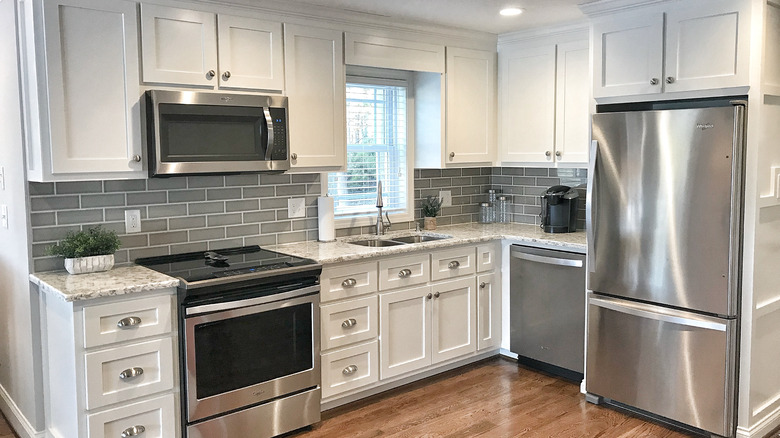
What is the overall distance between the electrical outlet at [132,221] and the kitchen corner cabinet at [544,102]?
2485 millimetres

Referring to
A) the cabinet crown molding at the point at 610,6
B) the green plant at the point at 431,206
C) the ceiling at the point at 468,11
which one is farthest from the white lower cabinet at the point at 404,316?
the cabinet crown molding at the point at 610,6

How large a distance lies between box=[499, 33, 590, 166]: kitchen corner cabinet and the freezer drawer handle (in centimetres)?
66

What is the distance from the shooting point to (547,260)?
13.1ft

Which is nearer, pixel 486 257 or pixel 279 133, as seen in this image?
pixel 279 133

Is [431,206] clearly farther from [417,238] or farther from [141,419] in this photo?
[141,419]

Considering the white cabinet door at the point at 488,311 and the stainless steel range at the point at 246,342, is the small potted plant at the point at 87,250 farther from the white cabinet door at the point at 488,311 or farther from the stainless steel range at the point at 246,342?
the white cabinet door at the point at 488,311

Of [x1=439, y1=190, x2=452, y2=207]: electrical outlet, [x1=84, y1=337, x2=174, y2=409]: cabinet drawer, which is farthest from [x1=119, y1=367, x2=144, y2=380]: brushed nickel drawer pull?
[x1=439, y1=190, x2=452, y2=207]: electrical outlet

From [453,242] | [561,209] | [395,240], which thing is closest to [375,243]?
[395,240]

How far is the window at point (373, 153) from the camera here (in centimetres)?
419

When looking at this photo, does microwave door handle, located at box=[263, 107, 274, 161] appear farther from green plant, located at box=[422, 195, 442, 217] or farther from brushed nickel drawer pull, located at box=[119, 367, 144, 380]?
green plant, located at box=[422, 195, 442, 217]

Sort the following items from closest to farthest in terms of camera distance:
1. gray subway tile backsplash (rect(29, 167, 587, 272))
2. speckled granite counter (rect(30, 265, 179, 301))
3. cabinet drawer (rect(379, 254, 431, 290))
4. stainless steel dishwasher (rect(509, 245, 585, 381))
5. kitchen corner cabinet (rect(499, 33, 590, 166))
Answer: speckled granite counter (rect(30, 265, 179, 301)) → gray subway tile backsplash (rect(29, 167, 587, 272)) → cabinet drawer (rect(379, 254, 431, 290)) → stainless steel dishwasher (rect(509, 245, 585, 381)) → kitchen corner cabinet (rect(499, 33, 590, 166))

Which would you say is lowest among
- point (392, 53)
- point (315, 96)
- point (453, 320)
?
point (453, 320)

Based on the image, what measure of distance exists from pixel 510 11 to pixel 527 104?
79 centimetres

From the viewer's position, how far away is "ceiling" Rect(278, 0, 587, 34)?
11.7 feet
